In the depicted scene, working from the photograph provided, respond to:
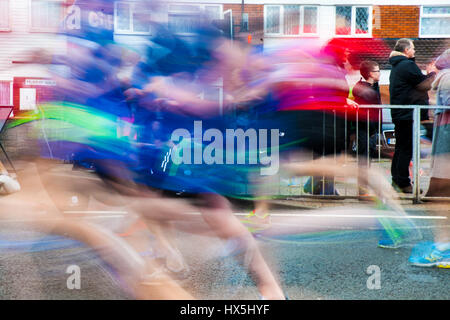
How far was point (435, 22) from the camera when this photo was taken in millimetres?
18797

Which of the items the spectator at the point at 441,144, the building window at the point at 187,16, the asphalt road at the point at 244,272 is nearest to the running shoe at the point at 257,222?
the asphalt road at the point at 244,272

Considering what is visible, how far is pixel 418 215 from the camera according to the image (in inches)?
242

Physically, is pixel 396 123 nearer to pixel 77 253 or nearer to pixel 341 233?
pixel 341 233

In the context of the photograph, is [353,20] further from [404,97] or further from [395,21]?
[404,97]

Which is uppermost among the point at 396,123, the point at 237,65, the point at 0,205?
the point at 237,65

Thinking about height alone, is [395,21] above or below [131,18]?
above

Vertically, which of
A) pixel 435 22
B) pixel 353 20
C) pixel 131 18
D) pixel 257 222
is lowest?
pixel 257 222

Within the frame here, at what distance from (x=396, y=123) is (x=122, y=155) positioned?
525cm

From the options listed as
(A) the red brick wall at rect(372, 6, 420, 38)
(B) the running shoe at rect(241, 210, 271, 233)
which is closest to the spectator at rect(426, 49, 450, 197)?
(B) the running shoe at rect(241, 210, 271, 233)

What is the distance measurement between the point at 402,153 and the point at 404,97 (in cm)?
73

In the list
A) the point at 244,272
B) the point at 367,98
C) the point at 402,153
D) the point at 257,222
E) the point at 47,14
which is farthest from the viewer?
the point at 367,98

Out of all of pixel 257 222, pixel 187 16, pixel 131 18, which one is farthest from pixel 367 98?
pixel 131 18

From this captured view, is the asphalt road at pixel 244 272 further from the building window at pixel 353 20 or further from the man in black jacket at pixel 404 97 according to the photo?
the building window at pixel 353 20
